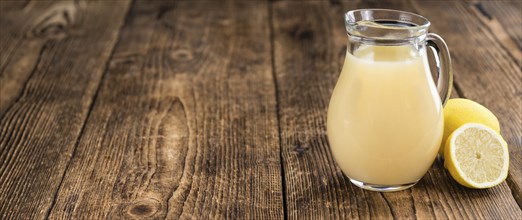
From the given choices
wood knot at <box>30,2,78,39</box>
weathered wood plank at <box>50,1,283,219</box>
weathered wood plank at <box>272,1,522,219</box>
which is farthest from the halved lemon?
wood knot at <box>30,2,78,39</box>

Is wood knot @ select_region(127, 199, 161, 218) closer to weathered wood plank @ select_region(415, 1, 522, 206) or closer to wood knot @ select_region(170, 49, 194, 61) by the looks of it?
weathered wood plank @ select_region(415, 1, 522, 206)

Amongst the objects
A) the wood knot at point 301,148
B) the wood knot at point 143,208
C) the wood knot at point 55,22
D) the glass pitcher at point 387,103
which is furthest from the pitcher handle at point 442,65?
the wood knot at point 55,22

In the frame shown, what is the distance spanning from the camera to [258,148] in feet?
4.71

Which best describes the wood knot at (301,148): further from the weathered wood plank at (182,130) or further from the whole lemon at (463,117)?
the whole lemon at (463,117)

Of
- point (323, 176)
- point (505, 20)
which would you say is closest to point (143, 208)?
point (323, 176)

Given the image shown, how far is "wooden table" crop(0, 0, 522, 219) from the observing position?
1.22 m

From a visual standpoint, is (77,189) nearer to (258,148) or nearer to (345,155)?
(258,148)

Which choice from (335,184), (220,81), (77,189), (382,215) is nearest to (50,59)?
(220,81)

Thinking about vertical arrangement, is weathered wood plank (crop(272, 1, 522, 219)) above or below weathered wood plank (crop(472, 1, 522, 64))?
above

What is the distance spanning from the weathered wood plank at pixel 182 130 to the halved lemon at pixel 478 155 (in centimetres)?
29

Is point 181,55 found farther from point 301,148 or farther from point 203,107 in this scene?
point 301,148

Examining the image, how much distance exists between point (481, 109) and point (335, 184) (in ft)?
0.95

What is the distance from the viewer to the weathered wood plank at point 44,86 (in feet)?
4.31

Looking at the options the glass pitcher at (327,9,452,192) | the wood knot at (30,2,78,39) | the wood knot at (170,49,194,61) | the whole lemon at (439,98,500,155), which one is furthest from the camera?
the wood knot at (30,2,78,39)
